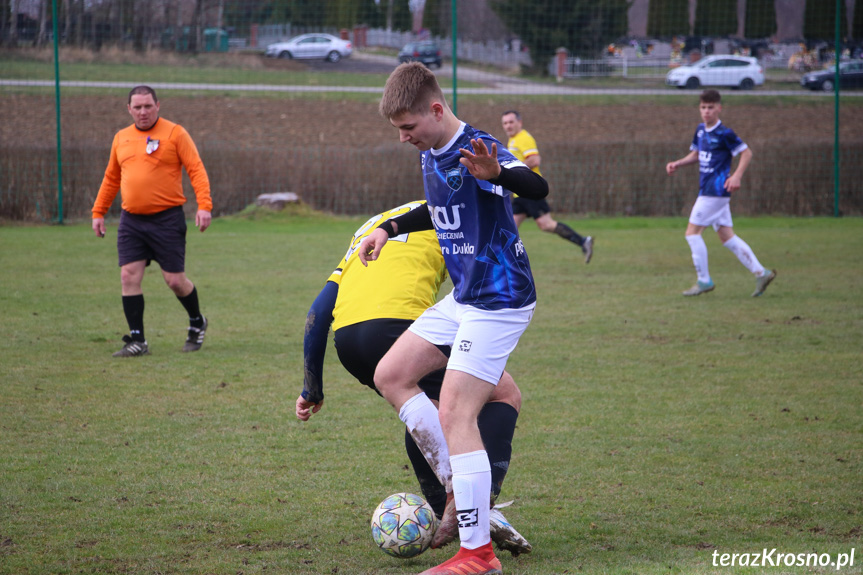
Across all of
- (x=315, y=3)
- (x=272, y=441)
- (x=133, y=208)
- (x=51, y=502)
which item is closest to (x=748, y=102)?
(x=315, y=3)

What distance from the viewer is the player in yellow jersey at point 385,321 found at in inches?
148

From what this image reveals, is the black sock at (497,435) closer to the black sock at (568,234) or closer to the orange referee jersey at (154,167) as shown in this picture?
the orange referee jersey at (154,167)

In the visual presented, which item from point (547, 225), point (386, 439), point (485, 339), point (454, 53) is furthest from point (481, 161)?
point (454, 53)

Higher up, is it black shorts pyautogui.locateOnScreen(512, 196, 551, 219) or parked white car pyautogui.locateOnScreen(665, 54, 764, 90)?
parked white car pyautogui.locateOnScreen(665, 54, 764, 90)

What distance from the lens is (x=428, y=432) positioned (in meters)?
3.58

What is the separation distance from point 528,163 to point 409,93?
8.48m

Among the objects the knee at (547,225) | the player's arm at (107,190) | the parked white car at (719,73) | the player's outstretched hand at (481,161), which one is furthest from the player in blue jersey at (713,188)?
the parked white car at (719,73)

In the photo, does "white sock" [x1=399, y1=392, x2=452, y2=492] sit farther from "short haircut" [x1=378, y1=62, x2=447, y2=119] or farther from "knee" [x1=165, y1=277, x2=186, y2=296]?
"knee" [x1=165, y1=277, x2=186, y2=296]

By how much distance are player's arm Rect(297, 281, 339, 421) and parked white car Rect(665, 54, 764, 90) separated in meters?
16.4

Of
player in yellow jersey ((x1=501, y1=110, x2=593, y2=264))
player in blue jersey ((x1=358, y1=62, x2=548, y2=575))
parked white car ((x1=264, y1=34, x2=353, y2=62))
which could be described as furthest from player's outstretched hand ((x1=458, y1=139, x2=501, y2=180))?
parked white car ((x1=264, y1=34, x2=353, y2=62))

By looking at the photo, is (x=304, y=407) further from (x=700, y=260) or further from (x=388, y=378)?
(x=700, y=260)

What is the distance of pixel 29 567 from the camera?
3.29 meters

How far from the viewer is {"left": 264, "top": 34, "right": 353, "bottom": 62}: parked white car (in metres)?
17.9

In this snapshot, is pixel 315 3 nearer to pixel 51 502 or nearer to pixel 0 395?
pixel 0 395
